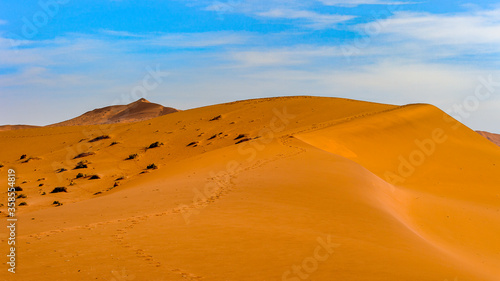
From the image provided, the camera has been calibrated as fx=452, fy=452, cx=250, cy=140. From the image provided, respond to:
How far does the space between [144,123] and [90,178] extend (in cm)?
2005

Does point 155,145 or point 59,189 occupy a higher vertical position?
point 155,145

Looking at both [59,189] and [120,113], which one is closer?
[59,189]

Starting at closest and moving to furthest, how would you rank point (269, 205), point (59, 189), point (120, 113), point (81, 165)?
point (269, 205)
point (59, 189)
point (81, 165)
point (120, 113)

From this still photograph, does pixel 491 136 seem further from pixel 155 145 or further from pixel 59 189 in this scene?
pixel 59 189

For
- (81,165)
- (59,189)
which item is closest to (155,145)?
(81,165)

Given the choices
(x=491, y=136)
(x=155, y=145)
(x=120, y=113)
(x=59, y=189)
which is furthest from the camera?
(x=491, y=136)

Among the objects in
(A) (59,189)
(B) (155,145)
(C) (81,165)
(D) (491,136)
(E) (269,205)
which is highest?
(D) (491,136)

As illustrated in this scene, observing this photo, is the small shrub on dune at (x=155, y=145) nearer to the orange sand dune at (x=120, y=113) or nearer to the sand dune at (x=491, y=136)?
the orange sand dune at (x=120, y=113)

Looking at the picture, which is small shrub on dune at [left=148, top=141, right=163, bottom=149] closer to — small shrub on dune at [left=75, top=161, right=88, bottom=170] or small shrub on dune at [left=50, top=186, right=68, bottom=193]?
small shrub on dune at [left=75, top=161, right=88, bottom=170]

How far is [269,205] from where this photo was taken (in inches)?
520

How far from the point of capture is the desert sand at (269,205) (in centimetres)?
831

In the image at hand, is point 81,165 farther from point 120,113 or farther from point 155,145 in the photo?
point 120,113

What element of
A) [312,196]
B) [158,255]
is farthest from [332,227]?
[158,255]

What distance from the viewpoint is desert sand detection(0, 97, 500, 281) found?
8.31 meters
